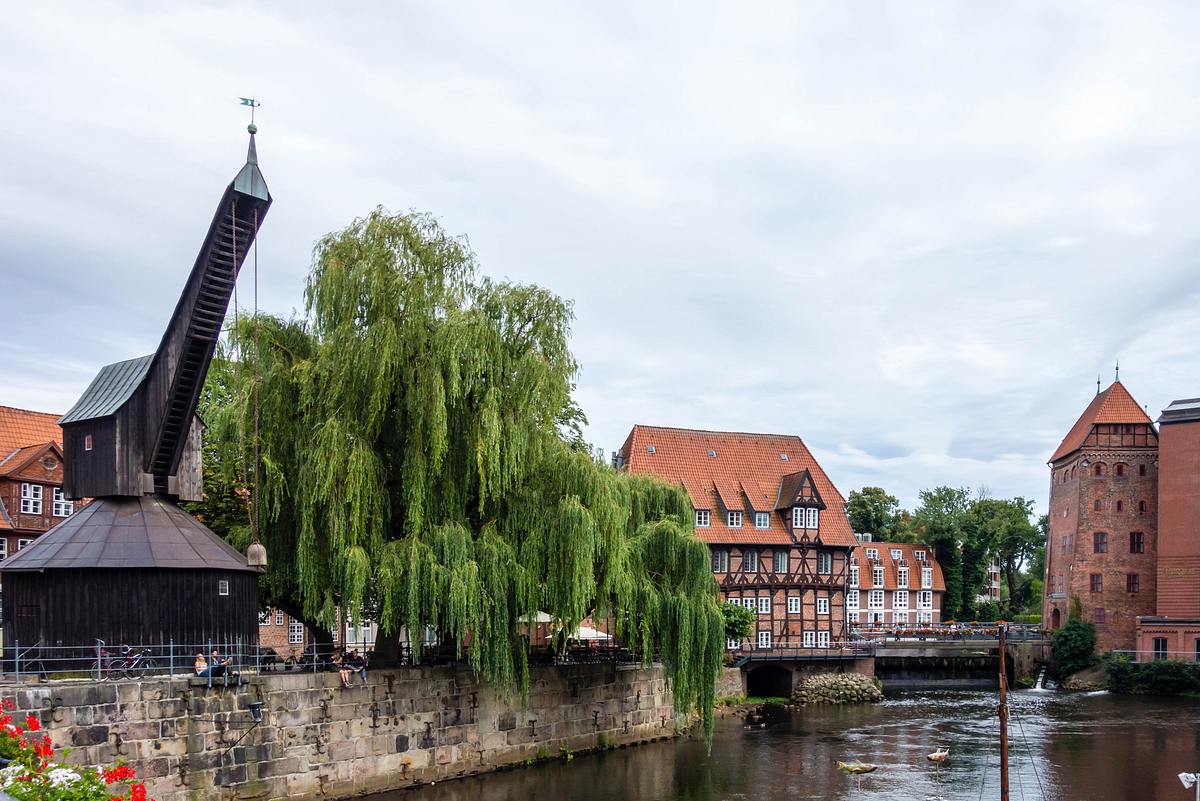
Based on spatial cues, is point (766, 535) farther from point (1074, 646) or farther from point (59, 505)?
point (59, 505)

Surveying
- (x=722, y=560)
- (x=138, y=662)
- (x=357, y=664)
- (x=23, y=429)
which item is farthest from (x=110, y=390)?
(x=722, y=560)

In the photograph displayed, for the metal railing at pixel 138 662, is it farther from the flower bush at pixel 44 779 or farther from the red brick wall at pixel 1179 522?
the red brick wall at pixel 1179 522

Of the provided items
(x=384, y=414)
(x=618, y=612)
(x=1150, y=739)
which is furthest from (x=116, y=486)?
(x=1150, y=739)

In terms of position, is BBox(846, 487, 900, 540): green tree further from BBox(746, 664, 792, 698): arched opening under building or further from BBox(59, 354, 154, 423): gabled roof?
BBox(59, 354, 154, 423): gabled roof

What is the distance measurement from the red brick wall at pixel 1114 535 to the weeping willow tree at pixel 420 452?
4096cm

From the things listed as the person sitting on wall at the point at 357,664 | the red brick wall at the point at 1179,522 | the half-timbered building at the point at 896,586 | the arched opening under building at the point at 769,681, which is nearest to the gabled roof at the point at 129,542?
the person sitting on wall at the point at 357,664

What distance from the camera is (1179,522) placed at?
5503 centimetres

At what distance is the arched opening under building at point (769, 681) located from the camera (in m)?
46.0

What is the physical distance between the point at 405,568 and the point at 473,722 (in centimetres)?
577

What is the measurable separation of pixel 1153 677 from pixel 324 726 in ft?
142

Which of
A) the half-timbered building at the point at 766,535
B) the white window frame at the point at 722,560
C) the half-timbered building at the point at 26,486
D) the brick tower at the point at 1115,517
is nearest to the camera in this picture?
the half-timbered building at the point at 26,486

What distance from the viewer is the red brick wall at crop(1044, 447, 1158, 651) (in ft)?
188

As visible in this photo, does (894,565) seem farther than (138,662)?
Yes

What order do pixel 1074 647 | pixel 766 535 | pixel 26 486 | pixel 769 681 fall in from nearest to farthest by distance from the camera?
1. pixel 26 486
2. pixel 769 681
3. pixel 766 535
4. pixel 1074 647
